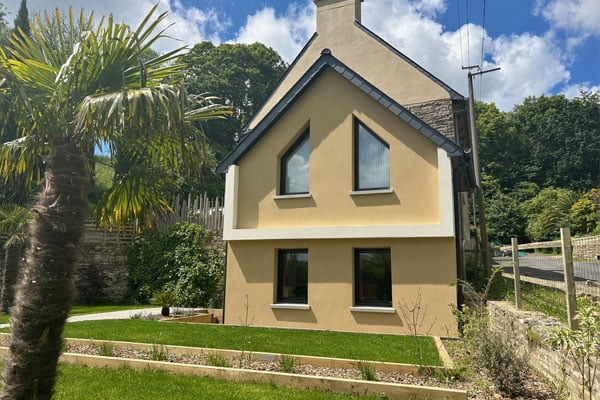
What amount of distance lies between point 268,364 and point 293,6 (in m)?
13.6

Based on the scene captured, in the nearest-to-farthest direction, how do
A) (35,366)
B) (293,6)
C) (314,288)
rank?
(35,366) → (314,288) → (293,6)

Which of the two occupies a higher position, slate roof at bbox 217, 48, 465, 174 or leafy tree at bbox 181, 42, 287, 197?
leafy tree at bbox 181, 42, 287, 197

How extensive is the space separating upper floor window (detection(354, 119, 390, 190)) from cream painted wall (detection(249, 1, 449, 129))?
12.7 feet

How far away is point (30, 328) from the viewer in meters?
3.93

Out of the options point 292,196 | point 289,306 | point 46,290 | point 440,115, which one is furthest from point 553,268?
point 46,290

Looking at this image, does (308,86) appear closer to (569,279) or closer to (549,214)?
(569,279)

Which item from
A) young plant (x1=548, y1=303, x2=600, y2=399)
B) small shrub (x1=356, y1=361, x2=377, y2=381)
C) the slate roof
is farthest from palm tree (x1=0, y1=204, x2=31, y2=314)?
young plant (x1=548, y1=303, x2=600, y2=399)

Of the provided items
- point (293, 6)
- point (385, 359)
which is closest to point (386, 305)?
point (385, 359)

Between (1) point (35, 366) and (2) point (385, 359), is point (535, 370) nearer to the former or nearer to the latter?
(2) point (385, 359)

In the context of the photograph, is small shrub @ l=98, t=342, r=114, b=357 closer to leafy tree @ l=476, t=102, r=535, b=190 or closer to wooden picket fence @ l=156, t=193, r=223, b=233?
wooden picket fence @ l=156, t=193, r=223, b=233

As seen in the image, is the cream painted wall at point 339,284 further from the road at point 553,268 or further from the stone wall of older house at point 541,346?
the stone wall of older house at point 541,346

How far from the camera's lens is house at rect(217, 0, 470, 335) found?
34.9 feet

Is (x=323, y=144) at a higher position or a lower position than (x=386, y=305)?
higher

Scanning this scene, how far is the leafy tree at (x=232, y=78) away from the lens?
41438 millimetres
